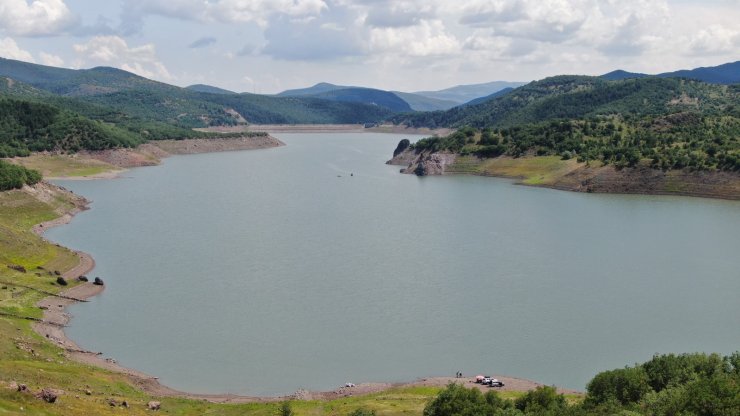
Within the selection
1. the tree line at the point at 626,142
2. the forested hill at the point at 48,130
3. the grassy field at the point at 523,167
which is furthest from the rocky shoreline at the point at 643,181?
the forested hill at the point at 48,130

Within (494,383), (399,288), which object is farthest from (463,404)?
(399,288)

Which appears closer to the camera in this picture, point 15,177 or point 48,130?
point 15,177

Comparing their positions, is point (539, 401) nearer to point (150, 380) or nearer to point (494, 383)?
point (494, 383)

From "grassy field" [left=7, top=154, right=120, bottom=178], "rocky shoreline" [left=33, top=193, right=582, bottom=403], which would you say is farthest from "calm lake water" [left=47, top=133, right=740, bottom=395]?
"grassy field" [left=7, top=154, right=120, bottom=178]

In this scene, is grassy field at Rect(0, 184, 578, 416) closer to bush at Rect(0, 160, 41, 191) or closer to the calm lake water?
the calm lake water

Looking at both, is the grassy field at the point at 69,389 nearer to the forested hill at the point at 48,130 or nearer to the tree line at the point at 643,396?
the tree line at the point at 643,396

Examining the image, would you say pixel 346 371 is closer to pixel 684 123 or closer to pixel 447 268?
pixel 447 268
